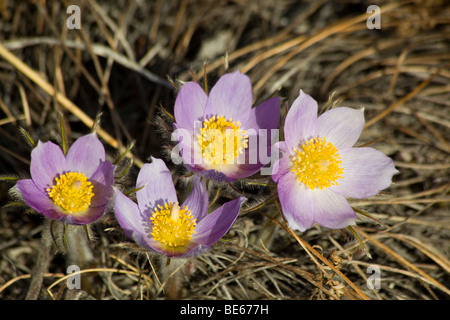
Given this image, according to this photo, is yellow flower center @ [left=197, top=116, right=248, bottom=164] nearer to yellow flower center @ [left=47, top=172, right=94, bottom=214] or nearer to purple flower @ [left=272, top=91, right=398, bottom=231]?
purple flower @ [left=272, top=91, right=398, bottom=231]

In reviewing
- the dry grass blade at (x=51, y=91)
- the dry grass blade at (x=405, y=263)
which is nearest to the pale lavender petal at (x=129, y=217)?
the dry grass blade at (x=51, y=91)

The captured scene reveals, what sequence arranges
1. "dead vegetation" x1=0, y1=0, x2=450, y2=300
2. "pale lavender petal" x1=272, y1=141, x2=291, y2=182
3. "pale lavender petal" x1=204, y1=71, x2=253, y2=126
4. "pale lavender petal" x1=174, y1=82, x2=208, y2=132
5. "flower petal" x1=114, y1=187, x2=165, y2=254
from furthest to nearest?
"dead vegetation" x1=0, y1=0, x2=450, y2=300, "pale lavender petal" x1=204, y1=71, x2=253, y2=126, "pale lavender petal" x1=174, y1=82, x2=208, y2=132, "pale lavender petal" x1=272, y1=141, x2=291, y2=182, "flower petal" x1=114, y1=187, x2=165, y2=254

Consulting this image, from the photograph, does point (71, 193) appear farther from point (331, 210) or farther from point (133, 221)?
point (331, 210)

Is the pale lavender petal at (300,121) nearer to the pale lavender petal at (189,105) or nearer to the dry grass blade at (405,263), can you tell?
the pale lavender petal at (189,105)

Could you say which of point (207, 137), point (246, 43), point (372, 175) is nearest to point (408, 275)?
point (372, 175)

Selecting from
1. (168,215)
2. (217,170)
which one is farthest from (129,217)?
(217,170)

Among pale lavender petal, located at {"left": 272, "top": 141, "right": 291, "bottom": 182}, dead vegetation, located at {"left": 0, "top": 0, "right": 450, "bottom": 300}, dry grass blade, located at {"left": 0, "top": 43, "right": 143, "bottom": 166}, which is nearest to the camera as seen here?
pale lavender petal, located at {"left": 272, "top": 141, "right": 291, "bottom": 182}

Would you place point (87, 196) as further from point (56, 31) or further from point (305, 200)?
point (56, 31)

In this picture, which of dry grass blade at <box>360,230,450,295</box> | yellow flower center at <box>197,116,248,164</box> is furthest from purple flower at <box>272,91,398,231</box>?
dry grass blade at <box>360,230,450,295</box>
